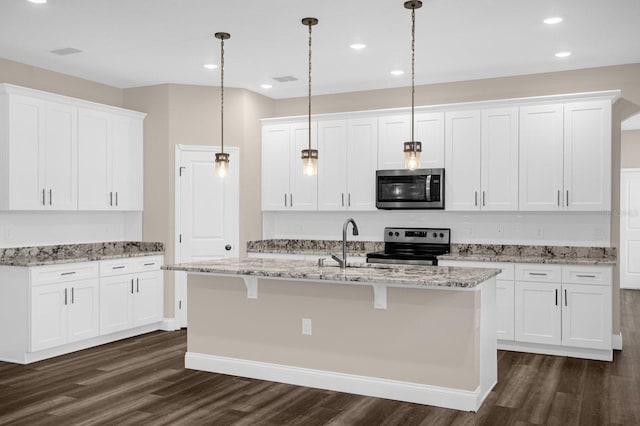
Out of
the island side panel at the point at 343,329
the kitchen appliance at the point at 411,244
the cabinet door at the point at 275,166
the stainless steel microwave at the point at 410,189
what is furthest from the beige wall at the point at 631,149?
the island side panel at the point at 343,329

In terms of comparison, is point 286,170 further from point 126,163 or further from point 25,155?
point 25,155

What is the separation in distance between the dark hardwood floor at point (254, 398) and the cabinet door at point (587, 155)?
1.53 m

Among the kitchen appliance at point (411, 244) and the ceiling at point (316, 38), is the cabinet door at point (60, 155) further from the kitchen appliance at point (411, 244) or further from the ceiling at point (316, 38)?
the kitchen appliance at point (411, 244)

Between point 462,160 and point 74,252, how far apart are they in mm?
4299

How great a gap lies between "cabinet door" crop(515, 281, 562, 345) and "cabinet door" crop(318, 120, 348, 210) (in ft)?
7.35

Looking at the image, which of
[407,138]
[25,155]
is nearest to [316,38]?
[407,138]

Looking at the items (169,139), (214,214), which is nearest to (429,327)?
(214,214)

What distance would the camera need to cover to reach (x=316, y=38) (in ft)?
16.2

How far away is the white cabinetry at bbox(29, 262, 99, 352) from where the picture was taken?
513 centimetres

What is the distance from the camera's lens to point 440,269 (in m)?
4.23

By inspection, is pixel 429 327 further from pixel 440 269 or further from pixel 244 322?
pixel 244 322

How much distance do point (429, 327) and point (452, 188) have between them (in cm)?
251

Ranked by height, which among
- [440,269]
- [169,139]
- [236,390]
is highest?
[169,139]

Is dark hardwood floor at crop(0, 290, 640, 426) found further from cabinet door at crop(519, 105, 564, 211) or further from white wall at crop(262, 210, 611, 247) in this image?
cabinet door at crop(519, 105, 564, 211)
